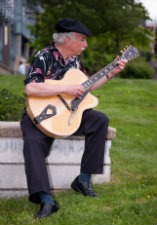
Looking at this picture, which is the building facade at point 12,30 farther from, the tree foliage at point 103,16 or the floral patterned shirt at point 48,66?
the floral patterned shirt at point 48,66

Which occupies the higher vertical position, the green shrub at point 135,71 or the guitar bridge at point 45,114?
the guitar bridge at point 45,114

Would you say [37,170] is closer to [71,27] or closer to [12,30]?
[71,27]

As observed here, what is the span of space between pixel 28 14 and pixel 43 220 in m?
38.5

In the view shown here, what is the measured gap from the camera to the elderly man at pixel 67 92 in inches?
174

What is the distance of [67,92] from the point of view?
452cm

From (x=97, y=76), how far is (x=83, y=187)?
0.96 metres

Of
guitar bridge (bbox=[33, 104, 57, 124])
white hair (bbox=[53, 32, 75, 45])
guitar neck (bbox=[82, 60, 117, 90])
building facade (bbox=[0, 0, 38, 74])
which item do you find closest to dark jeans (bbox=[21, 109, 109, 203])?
guitar bridge (bbox=[33, 104, 57, 124])

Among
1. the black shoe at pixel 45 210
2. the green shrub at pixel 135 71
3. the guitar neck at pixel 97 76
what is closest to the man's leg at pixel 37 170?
the black shoe at pixel 45 210

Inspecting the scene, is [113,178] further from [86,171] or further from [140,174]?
[86,171]

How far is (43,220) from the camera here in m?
4.05

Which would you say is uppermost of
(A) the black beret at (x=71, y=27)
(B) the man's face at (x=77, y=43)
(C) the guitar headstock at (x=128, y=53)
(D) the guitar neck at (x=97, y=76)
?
(A) the black beret at (x=71, y=27)

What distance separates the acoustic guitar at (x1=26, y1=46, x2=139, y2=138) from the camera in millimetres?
4391

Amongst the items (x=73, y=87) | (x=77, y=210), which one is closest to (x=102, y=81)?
(x=73, y=87)

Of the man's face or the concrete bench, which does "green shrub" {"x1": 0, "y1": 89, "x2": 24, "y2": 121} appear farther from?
the man's face
